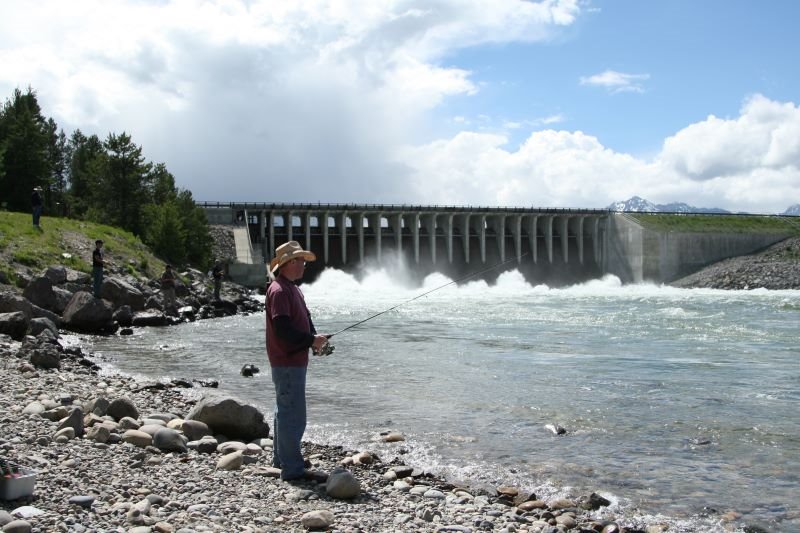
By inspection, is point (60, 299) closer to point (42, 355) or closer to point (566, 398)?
point (42, 355)

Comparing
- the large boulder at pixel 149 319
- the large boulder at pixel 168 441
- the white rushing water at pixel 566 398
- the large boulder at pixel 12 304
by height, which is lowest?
the white rushing water at pixel 566 398

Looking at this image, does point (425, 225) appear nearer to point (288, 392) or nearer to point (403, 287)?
point (403, 287)

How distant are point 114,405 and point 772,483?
8605mm

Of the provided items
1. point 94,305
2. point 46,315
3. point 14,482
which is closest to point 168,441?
point 14,482

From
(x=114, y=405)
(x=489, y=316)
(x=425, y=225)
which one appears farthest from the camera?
(x=425, y=225)

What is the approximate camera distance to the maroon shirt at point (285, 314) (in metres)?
7.70

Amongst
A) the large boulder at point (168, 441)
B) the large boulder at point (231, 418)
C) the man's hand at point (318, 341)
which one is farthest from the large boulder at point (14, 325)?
the man's hand at point (318, 341)

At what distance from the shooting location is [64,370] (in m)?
14.9

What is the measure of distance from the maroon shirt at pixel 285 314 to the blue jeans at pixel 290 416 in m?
0.11

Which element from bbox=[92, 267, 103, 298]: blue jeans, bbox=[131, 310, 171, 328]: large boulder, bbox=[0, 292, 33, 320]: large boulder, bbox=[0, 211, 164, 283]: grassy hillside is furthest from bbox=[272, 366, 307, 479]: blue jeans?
bbox=[131, 310, 171, 328]: large boulder

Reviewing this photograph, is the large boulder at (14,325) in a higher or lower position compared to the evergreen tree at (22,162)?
lower

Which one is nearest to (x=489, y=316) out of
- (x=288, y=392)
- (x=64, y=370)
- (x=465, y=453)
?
(x=64, y=370)

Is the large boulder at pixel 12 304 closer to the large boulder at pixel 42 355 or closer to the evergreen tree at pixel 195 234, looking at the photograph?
the large boulder at pixel 42 355

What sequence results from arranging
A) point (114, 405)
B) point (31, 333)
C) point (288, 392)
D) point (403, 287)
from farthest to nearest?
point (403, 287)
point (31, 333)
point (114, 405)
point (288, 392)
